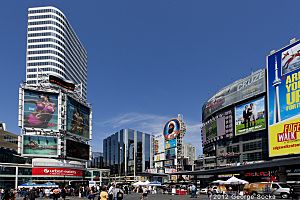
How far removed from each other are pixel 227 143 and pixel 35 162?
53.3 metres

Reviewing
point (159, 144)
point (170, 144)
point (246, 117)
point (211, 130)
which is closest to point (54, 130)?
point (246, 117)

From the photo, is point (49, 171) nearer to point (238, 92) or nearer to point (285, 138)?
point (285, 138)

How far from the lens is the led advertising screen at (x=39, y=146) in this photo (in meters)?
85.7

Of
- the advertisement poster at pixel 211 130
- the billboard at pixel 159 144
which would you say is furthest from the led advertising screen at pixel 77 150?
the billboard at pixel 159 144

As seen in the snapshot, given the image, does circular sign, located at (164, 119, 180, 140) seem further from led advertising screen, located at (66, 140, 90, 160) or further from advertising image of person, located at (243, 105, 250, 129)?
led advertising screen, located at (66, 140, 90, 160)

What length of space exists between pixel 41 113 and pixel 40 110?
67 centimetres

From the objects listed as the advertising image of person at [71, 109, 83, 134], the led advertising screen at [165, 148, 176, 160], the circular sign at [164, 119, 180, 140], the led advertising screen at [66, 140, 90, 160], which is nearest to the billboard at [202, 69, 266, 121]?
the circular sign at [164, 119, 180, 140]

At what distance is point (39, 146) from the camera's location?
87.9 meters

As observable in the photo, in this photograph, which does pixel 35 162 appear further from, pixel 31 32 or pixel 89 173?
pixel 31 32

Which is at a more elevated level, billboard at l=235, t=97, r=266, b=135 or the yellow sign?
billboard at l=235, t=97, r=266, b=135

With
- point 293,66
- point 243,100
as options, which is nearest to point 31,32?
point 243,100

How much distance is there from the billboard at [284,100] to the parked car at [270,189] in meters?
18.2

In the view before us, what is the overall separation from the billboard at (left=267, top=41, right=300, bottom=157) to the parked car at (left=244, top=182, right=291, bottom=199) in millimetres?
18241

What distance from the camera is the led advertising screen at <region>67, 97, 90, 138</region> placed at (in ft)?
304
